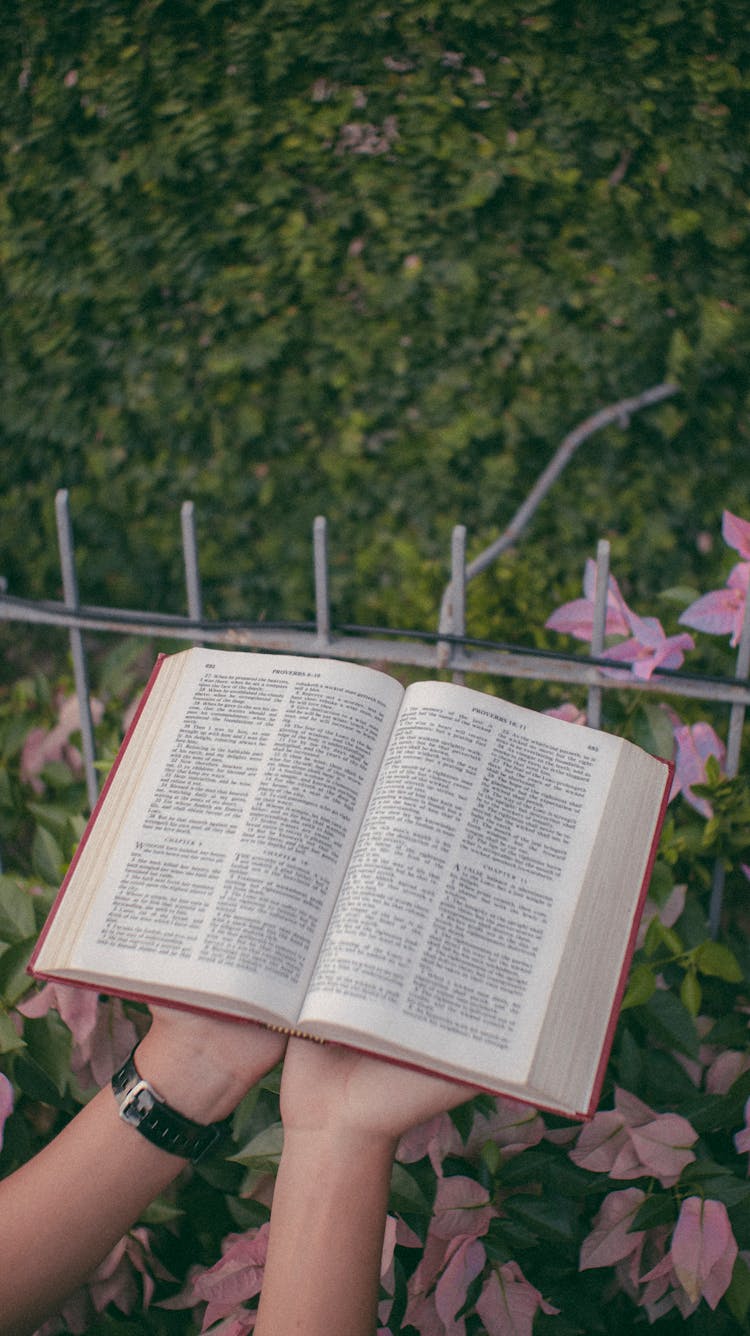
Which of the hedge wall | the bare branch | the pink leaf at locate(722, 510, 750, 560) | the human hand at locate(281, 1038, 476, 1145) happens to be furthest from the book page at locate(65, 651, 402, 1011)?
the bare branch

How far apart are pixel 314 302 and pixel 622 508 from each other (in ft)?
4.69

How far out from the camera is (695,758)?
149 centimetres

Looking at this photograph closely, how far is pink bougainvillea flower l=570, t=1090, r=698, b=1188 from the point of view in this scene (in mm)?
1164

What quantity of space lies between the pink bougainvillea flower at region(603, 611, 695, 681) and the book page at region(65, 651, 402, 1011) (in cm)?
44

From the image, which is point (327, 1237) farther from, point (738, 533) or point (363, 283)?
point (363, 283)

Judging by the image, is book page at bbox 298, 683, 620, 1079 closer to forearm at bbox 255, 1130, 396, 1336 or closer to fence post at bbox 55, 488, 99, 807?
forearm at bbox 255, 1130, 396, 1336

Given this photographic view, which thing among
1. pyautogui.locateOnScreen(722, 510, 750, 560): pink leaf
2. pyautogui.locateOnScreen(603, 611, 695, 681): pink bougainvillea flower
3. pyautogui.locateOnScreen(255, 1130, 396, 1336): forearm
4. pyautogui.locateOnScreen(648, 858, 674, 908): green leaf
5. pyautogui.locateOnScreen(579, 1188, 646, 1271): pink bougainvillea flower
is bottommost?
pyautogui.locateOnScreen(579, 1188, 646, 1271): pink bougainvillea flower

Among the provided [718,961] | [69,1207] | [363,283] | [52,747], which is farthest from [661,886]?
[363,283]

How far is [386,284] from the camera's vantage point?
353 cm

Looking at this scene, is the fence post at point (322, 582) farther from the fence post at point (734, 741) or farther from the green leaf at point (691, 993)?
the green leaf at point (691, 993)

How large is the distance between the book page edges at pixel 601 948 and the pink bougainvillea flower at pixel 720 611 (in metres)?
0.37

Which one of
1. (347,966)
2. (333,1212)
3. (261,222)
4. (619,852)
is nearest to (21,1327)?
(333,1212)

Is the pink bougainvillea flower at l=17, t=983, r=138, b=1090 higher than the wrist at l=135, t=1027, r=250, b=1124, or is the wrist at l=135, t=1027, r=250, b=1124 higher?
the wrist at l=135, t=1027, r=250, b=1124

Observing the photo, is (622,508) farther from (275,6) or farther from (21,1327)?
(21,1327)
